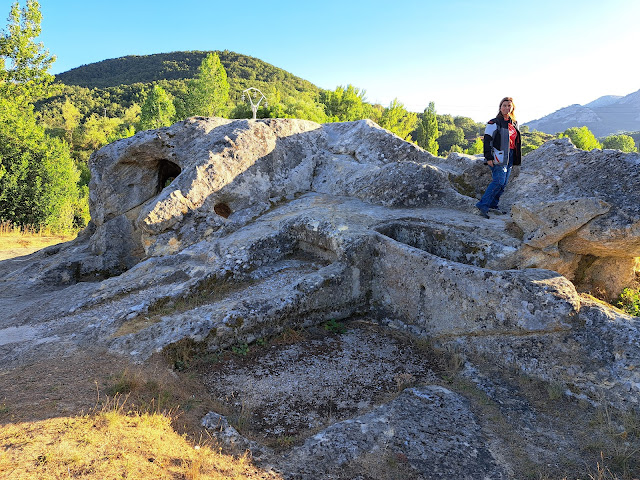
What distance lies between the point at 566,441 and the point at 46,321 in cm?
764

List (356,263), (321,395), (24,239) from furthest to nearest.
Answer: (24,239)
(356,263)
(321,395)

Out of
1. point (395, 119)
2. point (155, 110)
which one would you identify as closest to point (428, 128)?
point (395, 119)

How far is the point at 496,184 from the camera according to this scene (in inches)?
311

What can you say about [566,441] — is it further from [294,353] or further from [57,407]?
[57,407]

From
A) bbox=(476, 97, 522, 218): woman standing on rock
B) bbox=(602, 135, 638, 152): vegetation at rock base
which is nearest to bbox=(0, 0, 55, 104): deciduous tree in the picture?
bbox=(476, 97, 522, 218): woman standing on rock

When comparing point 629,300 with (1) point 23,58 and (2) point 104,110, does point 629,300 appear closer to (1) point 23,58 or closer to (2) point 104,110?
(1) point 23,58

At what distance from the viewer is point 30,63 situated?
74.6ft

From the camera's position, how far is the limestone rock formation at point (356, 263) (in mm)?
4852

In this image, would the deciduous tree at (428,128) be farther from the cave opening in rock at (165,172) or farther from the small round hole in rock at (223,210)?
the small round hole in rock at (223,210)

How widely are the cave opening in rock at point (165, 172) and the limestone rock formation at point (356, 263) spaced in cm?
76

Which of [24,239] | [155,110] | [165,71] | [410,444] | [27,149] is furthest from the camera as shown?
[165,71]

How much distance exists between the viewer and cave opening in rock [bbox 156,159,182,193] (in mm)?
12289

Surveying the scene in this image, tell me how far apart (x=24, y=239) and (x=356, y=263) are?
17.7 m

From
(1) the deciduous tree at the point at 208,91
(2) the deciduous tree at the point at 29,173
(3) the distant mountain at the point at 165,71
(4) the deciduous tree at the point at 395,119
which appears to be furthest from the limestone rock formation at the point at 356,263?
(3) the distant mountain at the point at 165,71
